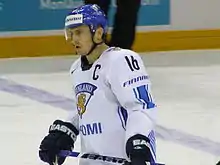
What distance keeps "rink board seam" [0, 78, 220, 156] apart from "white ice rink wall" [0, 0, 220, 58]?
0.76m

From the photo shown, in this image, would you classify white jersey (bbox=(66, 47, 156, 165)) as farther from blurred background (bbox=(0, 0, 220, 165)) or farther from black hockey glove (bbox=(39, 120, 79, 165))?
blurred background (bbox=(0, 0, 220, 165))

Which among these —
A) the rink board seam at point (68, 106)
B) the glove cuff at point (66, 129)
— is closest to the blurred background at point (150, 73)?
the rink board seam at point (68, 106)

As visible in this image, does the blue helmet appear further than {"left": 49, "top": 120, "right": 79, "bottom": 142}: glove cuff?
No

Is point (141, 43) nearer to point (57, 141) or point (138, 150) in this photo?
point (57, 141)

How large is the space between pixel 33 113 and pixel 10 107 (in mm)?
184

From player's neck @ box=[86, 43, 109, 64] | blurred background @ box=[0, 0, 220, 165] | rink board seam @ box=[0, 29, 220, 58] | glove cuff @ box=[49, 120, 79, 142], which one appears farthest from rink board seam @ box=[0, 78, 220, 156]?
player's neck @ box=[86, 43, 109, 64]

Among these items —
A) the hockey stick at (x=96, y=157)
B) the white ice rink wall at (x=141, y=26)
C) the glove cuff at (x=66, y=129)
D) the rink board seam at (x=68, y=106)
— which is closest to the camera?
the hockey stick at (x=96, y=157)

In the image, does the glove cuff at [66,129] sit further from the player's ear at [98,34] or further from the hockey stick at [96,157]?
the player's ear at [98,34]

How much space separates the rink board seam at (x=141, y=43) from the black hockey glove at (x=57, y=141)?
318 cm

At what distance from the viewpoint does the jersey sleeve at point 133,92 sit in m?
1.57

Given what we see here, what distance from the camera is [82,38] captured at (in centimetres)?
164

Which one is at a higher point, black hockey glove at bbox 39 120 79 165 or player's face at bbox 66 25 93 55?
player's face at bbox 66 25 93 55

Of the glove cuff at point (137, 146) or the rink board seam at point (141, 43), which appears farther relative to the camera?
the rink board seam at point (141, 43)

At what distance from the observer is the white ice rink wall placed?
16.0 ft
